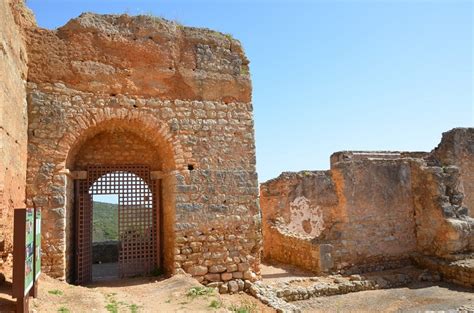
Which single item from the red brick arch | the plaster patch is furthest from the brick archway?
the plaster patch

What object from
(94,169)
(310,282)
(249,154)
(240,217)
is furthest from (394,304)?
(94,169)

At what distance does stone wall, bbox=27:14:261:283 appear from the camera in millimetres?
6828

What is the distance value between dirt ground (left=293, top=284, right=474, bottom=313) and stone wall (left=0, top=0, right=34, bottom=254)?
5.77 meters

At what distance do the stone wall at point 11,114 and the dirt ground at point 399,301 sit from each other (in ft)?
18.9

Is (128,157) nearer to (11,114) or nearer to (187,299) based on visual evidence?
(11,114)

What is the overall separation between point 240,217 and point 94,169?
3260mm

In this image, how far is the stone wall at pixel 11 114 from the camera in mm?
5176

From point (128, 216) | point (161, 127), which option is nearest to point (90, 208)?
point (128, 216)

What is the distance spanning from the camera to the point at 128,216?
8344 millimetres

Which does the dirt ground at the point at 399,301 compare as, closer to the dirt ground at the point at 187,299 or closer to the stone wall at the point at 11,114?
the dirt ground at the point at 187,299

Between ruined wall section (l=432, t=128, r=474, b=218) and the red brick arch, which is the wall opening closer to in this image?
the red brick arch

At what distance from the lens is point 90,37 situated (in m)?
7.28

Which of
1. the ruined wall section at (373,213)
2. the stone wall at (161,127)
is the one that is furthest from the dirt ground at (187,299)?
the ruined wall section at (373,213)

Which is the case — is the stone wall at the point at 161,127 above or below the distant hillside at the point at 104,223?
above
